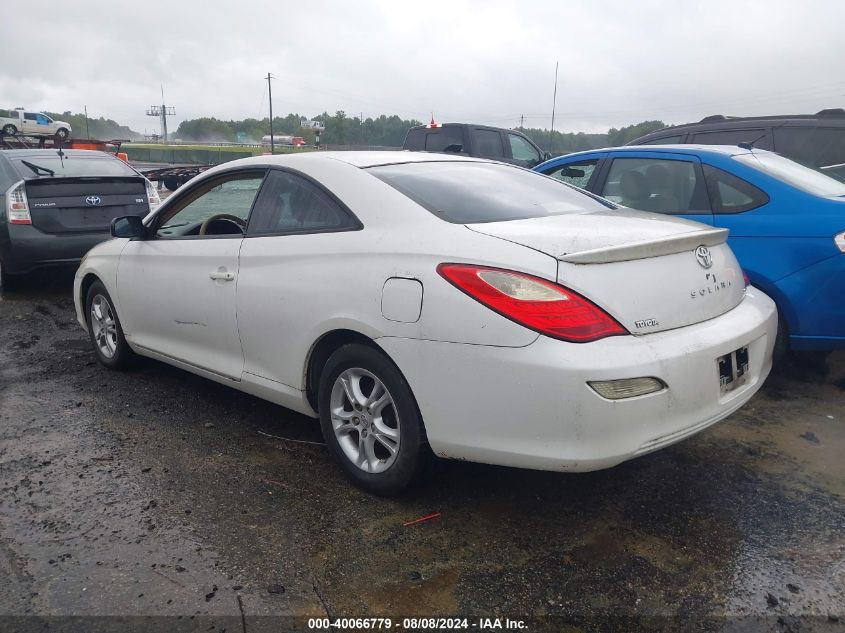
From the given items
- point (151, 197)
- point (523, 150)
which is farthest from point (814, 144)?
point (523, 150)

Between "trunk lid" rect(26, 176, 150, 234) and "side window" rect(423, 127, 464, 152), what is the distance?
19.7 feet

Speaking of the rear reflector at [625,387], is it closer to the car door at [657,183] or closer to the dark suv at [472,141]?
→ the car door at [657,183]

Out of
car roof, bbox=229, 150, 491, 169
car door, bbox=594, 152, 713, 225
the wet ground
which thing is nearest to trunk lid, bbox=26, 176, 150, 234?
the wet ground

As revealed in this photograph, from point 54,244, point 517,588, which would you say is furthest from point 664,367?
point 54,244

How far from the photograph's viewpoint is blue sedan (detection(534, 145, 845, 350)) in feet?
13.4

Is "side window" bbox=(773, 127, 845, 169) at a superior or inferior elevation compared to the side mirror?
superior

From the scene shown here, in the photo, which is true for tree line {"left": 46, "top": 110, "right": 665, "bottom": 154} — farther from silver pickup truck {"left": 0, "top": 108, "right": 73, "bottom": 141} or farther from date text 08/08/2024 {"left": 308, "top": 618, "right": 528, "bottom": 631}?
silver pickup truck {"left": 0, "top": 108, "right": 73, "bottom": 141}

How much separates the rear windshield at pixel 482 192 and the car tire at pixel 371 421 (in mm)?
716

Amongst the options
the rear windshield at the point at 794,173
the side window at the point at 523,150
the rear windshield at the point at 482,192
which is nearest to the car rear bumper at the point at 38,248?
the rear windshield at the point at 482,192

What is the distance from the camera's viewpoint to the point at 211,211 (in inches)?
178

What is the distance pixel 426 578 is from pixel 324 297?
49.9 inches

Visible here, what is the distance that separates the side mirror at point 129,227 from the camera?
4.50m

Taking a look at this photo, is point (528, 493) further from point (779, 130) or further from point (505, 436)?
point (779, 130)

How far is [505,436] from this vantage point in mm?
2619
